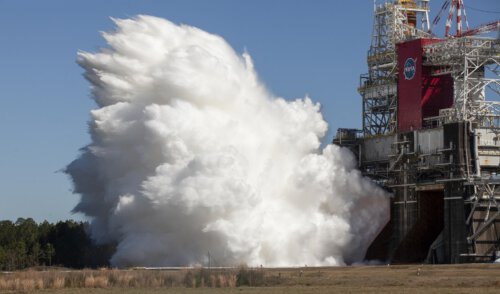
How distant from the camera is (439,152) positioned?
4306 inches

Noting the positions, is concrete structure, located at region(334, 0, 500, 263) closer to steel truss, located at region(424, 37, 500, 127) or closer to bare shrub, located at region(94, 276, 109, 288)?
steel truss, located at region(424, 37, 500, 127)

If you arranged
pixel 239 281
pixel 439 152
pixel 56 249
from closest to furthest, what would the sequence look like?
1. pixel 239 281
2. pixel 439 152
3. pixel 56 249

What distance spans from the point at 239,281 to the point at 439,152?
32736 millimetres

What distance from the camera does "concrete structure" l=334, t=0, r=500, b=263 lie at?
106 m

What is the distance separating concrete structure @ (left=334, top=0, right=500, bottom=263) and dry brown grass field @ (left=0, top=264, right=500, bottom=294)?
15481mm

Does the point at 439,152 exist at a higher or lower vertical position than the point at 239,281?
higher

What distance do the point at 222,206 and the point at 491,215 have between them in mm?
24996

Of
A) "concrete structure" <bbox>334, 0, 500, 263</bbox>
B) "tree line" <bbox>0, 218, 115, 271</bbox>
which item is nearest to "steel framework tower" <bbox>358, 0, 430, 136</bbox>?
"concrete structure" <bbox>334, 0, 500, 263</bbox>

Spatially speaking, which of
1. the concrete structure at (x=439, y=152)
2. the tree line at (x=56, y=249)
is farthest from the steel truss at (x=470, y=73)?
the tree line at (x=56, y=249)

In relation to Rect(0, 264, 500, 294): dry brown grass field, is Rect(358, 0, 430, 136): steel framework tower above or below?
above

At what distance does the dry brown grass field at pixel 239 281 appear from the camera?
76056 mm

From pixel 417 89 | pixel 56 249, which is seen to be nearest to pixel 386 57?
pixel 417 89

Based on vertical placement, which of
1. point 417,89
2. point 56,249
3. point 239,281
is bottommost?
point 239,281

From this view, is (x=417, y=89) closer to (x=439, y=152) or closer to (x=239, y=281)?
(x=439, y=152)
